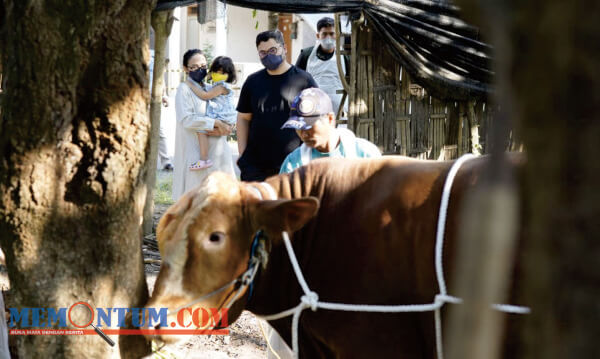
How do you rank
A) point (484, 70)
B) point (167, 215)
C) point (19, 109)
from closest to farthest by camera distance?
1. point (19, 109)
2. point (167, 215)
3. point (484, 70)

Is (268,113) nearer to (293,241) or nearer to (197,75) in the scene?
(197,75)

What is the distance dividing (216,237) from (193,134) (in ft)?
15.7

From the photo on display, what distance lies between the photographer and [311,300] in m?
2.73

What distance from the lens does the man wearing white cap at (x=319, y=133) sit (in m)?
3.77

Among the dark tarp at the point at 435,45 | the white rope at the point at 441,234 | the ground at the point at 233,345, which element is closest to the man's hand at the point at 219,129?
the dark tarp at the point at 435,45

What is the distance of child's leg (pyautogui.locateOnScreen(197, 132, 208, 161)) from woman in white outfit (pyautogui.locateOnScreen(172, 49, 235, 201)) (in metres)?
0.04

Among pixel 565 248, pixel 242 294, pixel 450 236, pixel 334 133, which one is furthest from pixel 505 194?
pixel 334 133

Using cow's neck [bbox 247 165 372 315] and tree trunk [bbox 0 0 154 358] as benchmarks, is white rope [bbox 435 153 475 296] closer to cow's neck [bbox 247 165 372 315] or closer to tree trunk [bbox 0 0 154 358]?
cow's neck [bbox 247 165 372 315]

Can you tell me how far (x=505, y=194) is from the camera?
0.69 m

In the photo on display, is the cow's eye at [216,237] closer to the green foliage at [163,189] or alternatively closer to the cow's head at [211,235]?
the cow's head at [211,235]

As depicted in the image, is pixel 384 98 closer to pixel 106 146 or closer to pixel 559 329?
pixel 106 146

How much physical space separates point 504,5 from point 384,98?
683cm

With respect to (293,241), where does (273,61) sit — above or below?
above

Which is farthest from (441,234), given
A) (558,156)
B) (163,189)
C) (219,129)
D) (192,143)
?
(163,189)
